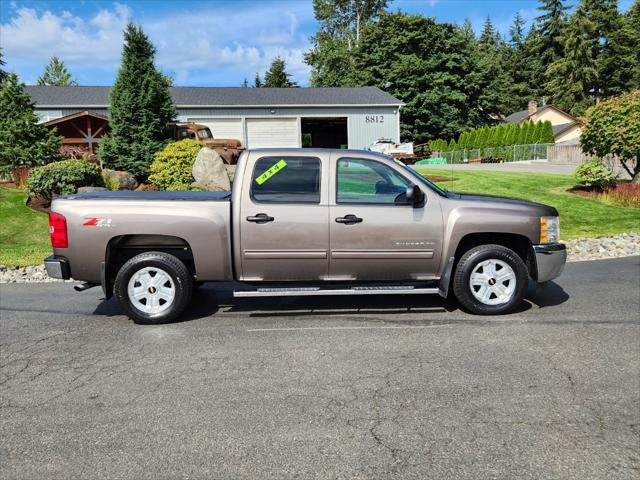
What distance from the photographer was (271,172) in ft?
20.6

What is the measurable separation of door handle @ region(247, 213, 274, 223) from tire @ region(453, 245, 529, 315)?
2.23m

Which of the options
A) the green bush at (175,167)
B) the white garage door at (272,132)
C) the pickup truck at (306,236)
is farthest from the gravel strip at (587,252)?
the white garage door at (272,132)

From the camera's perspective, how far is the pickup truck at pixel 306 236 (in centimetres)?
611

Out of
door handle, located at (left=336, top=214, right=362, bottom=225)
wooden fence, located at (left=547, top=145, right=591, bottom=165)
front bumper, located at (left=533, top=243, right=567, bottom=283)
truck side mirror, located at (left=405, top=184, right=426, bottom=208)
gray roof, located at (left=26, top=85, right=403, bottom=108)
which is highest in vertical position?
gray roof, located at (left=26, top=85, right=403, bottom=108)

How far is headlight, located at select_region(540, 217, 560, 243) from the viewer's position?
6395 mm

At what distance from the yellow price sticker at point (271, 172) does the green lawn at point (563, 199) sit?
8.67 meters

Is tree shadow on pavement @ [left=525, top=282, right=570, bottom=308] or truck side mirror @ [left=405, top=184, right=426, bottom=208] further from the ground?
truck side mirror @ [left=405, top=184, right=426, bottom=208]

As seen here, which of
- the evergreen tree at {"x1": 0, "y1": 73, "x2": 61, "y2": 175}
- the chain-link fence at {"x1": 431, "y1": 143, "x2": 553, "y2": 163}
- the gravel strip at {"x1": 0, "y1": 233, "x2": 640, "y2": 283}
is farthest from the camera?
the chain-link fence at {"x1": 431, "y1": 143, "x2": 553, "y2": 163}

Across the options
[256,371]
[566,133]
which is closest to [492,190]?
[256,371]

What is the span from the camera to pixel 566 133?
190 feet

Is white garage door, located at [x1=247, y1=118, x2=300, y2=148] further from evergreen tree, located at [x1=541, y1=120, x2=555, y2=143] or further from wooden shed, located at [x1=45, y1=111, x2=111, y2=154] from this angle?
evergreen tree, located at [x1=541, y1=120, x2=555, y2=143]

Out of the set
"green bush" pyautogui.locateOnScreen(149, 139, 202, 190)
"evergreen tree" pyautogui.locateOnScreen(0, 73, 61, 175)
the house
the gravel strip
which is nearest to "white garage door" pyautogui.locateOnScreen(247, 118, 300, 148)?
the house

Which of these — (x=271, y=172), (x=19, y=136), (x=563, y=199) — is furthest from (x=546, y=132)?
(x=271, y=172)

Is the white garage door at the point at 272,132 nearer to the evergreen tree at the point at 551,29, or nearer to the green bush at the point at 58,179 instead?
the green bush at the point at 58,179
